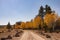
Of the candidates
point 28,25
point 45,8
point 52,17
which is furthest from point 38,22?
point 28,25

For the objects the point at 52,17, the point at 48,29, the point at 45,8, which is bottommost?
the point at 48,29

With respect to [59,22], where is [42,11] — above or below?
above

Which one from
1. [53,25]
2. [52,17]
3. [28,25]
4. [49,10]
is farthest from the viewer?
[28,25]

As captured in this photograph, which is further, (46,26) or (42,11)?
(42,11)

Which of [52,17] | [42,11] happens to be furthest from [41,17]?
[52,17]

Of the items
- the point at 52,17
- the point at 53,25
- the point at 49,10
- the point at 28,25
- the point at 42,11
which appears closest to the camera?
the point at 53,25

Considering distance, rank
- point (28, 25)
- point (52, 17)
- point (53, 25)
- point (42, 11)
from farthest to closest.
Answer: point (28, 25) → point (42, 11) → point (52, 17) → point (53, 25)

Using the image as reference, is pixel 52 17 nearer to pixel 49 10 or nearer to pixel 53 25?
pixel 53 25

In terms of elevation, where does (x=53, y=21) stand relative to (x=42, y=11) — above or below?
below

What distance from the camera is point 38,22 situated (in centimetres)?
12406

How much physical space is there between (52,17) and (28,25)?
8407cm

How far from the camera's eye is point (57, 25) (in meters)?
90.9

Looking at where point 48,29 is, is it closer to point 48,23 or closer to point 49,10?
point 48,23

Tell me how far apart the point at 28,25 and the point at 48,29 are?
89593 mm
